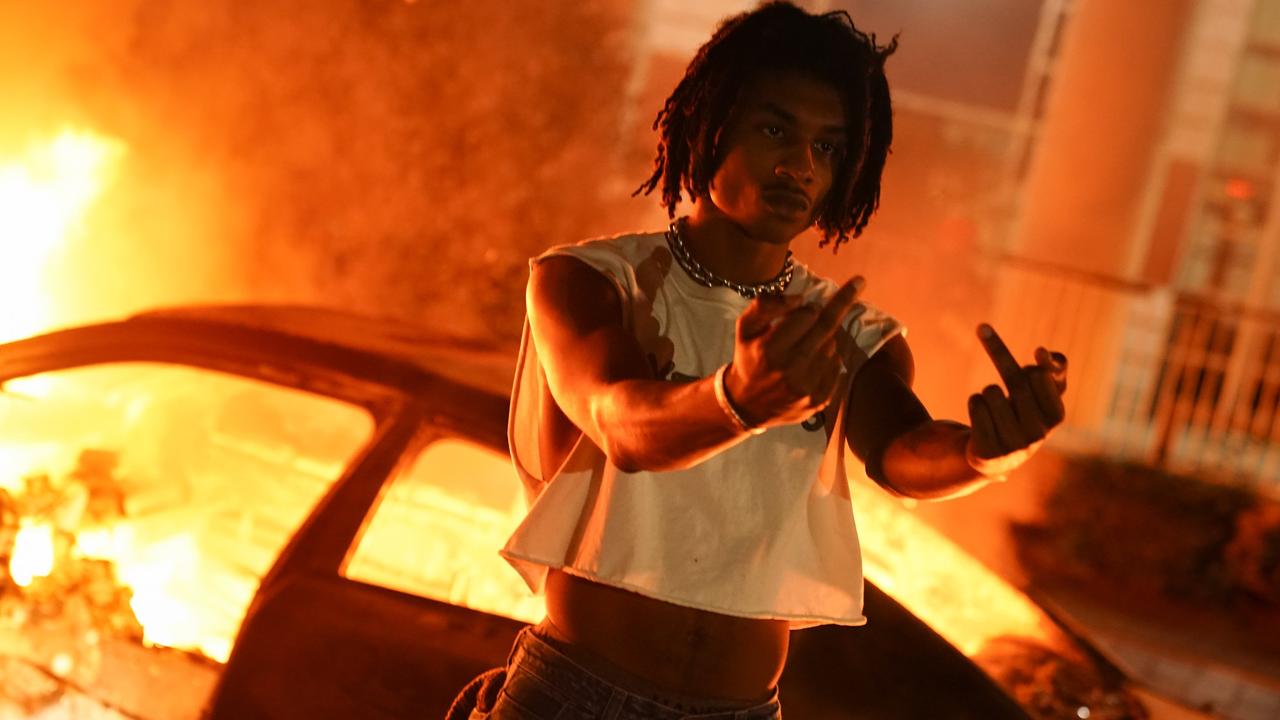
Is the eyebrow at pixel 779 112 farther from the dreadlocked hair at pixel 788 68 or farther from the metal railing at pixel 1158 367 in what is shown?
the metal railing at pixel 1158 367

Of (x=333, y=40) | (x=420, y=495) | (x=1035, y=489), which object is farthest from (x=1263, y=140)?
(x=420, y=495)

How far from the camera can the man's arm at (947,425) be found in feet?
4.70

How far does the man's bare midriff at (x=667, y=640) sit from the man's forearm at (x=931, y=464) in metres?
0.27

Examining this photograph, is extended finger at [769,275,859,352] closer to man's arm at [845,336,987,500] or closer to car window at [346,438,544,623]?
man's arm at [845,336,987,500]

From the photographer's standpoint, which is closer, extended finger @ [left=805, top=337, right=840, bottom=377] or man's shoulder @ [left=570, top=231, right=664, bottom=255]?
extended finger @ [left=805, top=337, right=840, bottom=377]

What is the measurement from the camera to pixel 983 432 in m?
1.45

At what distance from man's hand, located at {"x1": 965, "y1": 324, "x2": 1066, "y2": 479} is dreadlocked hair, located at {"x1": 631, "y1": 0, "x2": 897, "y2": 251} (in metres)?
0.39

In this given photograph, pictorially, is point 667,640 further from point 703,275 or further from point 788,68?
point 788,68

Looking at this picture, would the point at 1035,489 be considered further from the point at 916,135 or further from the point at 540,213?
the point at 540,213

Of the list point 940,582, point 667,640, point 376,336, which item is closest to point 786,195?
point 667,640

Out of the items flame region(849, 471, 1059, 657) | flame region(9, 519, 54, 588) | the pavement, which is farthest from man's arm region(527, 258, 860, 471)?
the pavement

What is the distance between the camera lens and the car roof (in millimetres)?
2979

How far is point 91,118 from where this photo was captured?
9.62 m

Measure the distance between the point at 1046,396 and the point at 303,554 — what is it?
169 cm
